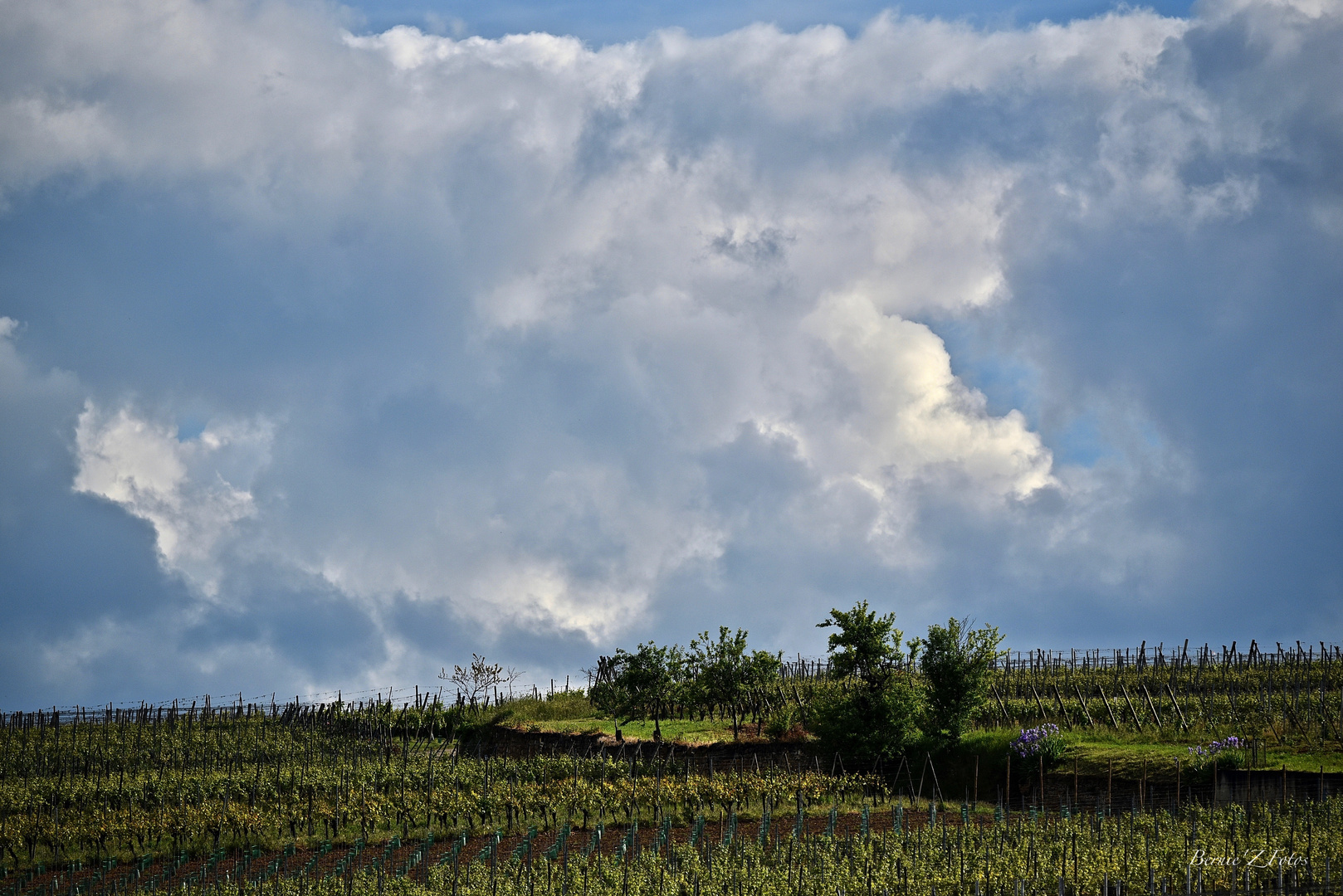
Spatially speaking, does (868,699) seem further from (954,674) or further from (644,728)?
(644,728)

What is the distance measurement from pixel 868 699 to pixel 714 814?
963cm

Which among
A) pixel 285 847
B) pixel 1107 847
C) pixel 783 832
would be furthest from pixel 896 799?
pixel 285 847

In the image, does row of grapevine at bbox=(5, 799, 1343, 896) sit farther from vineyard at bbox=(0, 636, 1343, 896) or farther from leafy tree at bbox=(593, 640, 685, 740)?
leafy tree at bbox=(593, 640, 685, 740)

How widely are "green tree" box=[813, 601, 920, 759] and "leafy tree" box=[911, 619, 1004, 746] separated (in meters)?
0.80

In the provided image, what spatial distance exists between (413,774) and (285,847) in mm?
7829

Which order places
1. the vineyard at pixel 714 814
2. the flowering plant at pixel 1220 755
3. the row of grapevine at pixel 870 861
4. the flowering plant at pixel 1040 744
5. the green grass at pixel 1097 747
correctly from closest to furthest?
the row of grapevine at pixel 870 861, the vineyard at pixel 714 814, the flowering plant at pixel 1220 755, the green grass at pixel 1097 747, the flowering plant at pixel 1040 744

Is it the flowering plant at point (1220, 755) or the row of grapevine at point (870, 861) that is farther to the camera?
the flowering plant at point (1220, 755)

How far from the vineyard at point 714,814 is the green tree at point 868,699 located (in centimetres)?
100

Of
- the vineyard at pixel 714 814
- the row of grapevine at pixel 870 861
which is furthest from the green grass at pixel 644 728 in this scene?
the row of grapevine at pixel 870 861

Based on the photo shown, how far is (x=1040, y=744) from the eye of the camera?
31828 millimetres

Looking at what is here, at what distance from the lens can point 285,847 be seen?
91.6 ft

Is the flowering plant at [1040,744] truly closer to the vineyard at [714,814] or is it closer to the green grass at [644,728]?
the vineyard at [714,814]

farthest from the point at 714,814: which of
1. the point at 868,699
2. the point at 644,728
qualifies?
the point at 644,728

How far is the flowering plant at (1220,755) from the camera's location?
88.7ft
